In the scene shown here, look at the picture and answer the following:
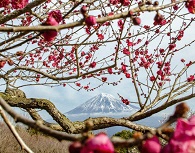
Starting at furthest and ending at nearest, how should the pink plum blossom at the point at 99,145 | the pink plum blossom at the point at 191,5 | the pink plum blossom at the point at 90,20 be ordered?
the pink plum blossom at the point at 191,5 → the pink plum blossom at the point at 90,20 → the pink plum blossom at the point at 99,145

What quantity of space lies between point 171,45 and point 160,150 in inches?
201

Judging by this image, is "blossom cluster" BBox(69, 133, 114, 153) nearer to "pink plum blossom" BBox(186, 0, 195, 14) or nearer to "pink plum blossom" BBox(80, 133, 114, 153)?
"pink plum blossom" BBox(80, 133, 114, 153)

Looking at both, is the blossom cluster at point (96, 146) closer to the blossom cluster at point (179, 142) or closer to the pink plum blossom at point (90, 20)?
the blossom cluster at point (179, 142)

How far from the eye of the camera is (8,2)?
327 centimetres

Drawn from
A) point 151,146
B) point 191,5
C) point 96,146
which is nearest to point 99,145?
point 96,146

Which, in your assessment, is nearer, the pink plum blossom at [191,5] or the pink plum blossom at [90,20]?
the pink plum blossom at [90,20]

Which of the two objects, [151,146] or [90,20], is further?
[90,20]

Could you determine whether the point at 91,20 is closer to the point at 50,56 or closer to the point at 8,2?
the point at 8,2

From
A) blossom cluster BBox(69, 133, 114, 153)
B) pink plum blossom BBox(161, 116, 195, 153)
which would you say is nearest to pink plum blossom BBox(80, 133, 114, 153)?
blossom cluster BBox(69, 133, 114, 153)

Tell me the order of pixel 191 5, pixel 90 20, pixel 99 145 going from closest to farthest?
pixel 99 145
pixel 90 20
pixel 191 5

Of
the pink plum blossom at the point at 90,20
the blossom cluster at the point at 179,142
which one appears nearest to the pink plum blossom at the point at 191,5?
the pink plum blossom at the point at 90,20

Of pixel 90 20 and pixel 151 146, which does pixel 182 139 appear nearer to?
pixel 151 146

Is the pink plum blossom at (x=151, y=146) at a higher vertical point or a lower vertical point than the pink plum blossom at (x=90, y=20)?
lower

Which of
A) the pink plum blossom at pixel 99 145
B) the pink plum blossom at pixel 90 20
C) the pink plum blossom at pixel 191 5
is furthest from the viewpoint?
the pink plum blossom at pixel 191 5
